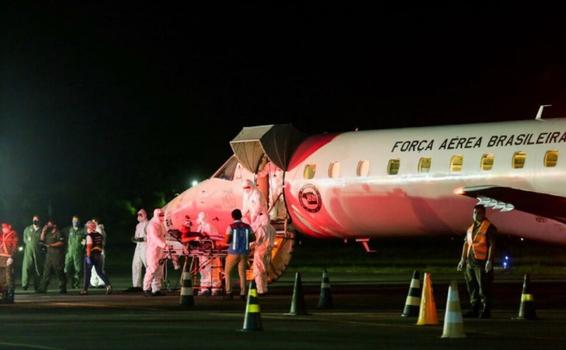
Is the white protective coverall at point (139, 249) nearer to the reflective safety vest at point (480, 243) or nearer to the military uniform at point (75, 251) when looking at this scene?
the military uniform at point (75, 251)

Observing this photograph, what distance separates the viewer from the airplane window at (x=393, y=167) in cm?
2925

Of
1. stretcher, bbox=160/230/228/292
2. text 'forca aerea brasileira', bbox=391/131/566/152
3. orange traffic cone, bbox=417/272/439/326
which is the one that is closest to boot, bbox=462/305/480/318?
orange traffic cone, bbox=417/272/439/326

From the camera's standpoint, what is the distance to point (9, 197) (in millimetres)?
79562

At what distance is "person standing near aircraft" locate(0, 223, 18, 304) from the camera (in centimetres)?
2472

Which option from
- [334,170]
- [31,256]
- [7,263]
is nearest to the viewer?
[7,263]

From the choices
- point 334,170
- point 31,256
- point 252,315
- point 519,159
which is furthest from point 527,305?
point 31,256

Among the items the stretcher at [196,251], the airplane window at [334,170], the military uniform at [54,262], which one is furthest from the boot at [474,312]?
the military uniform at [54,262]

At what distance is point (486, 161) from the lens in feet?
90.3

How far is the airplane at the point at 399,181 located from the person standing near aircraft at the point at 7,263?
7.14 meters

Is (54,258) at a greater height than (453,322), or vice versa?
(54,258)

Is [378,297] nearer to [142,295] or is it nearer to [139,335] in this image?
[142,295]

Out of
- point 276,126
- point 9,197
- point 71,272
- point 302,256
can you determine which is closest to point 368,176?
point 276,126

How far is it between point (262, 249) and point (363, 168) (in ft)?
14.6

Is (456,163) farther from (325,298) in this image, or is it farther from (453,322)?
(453,322)
